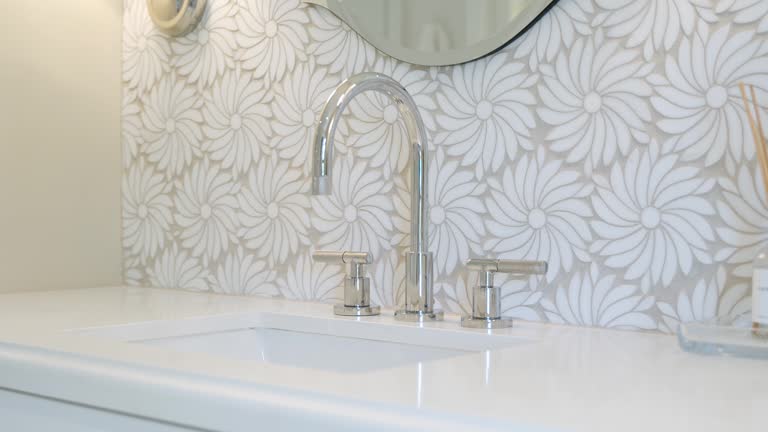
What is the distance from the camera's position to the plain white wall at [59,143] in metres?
1.31

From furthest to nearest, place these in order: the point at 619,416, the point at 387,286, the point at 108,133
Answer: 1. the point at 108,133
2. the point at 387,286
3. the point at 619,416

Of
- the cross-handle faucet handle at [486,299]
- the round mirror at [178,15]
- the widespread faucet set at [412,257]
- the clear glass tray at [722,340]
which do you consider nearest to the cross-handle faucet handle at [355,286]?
the widespread faucet set at [412,257]

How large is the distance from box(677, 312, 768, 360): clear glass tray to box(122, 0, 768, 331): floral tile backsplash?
0.09m

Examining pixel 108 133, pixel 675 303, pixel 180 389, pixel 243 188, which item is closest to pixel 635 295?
pixel 675 303

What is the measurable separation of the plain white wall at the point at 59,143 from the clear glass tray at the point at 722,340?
3.37ft

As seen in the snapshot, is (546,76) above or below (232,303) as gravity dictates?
above

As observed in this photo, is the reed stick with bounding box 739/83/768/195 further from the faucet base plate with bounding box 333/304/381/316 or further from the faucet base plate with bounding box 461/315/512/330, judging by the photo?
the faucet base plate with bounding box 333/304/381/316

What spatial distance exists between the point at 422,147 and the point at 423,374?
428 mm

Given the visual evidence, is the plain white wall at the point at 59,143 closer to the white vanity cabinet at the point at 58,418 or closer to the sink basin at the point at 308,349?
the sink basin at the point at 308,349

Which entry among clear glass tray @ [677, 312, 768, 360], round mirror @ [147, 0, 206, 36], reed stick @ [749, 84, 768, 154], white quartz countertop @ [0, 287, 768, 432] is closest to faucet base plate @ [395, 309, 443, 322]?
white quartz countertop @ [0, 287, 768, 432]

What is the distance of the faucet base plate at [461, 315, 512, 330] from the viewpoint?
93 cm

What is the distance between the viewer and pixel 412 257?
0.99 meters

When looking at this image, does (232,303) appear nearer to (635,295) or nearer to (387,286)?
(387,286)

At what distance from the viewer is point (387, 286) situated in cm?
111
